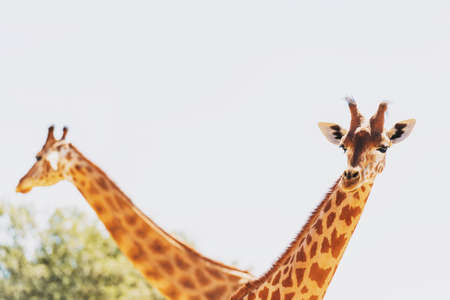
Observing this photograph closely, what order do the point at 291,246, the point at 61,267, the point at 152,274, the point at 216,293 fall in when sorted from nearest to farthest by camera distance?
the point at 291,246 → the point at 216,293 → the point at 152,274 → the point at 61,267

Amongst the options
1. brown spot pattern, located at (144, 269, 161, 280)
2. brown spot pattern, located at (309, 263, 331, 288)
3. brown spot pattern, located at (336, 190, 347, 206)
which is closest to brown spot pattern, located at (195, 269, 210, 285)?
brown spot pattern, located at (144, 269, 161, 280)

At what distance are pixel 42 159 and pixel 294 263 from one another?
4.39 m

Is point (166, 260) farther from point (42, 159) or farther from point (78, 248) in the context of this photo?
point (78, 248)

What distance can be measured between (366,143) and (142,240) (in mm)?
3302

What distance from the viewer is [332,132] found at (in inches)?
258

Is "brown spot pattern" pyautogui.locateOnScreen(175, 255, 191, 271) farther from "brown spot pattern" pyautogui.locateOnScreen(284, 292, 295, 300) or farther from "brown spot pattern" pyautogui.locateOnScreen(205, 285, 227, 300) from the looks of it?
"brown spot pattern" pyautogui.locateOnScreen(284, 292, 295, 300)

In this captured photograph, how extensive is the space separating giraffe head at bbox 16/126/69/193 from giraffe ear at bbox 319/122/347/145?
391 cm

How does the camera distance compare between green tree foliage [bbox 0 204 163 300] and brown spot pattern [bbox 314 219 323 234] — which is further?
green tree foliage [bbox 0 204 163 300]

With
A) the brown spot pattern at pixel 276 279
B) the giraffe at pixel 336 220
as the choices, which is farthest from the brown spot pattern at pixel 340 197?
the brown spot pattern at pixel 276 279

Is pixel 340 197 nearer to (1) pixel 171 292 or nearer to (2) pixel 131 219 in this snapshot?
(1) pixel 171 292

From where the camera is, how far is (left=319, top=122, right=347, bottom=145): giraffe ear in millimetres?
6527

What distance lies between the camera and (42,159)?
9.34m

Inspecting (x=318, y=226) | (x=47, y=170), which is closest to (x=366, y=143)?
(x=318, y=226)

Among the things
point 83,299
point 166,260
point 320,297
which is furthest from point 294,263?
point 83,299
